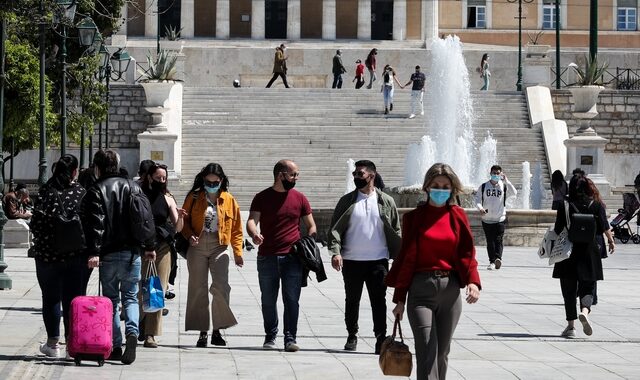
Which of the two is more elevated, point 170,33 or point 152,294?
point 170,33

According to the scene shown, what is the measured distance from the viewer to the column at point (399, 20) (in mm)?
66438

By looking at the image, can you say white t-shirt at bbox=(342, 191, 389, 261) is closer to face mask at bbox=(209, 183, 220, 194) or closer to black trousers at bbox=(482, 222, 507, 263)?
face mask at bbox=(209, 183, 220, 194)

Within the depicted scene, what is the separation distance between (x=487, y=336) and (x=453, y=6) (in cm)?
5906

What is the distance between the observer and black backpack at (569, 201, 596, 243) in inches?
577

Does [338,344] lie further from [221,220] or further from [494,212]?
[494,212]

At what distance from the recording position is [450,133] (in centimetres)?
3891

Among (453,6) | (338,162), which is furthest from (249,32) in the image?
(338,162)

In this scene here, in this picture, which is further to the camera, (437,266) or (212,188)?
(212,188)

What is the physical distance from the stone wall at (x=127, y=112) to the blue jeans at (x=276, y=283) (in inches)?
1302

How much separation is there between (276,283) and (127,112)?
3368 centimetres

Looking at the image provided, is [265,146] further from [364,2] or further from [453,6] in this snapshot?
[453,6]

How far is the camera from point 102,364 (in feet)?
39.4

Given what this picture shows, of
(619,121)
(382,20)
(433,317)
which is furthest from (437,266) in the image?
(382,20)

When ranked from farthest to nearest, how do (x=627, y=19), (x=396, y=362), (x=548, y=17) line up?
(x=548, y=17), (x=627, y=19), (x=396, y=362)
